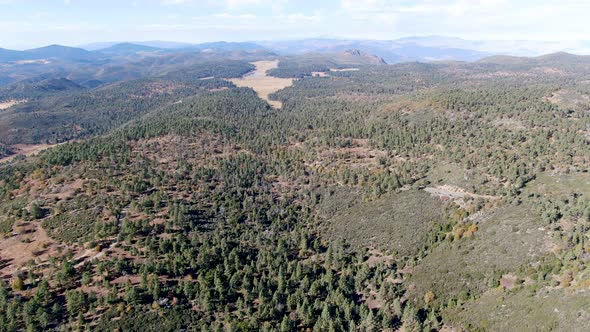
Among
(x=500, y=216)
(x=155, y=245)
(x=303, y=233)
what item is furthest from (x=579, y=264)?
(x=155, y=245)

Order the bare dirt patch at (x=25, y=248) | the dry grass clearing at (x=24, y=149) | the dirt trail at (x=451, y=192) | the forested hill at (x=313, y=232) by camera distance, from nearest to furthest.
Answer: the forested hill at (x=313, y=232)
the bare dirt patch at (x=25, y=248)
the dirt trail at (x=451, y=192)
the dry grass clearing at (x=24, y=149)

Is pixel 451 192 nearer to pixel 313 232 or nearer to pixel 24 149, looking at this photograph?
pixel 313 232

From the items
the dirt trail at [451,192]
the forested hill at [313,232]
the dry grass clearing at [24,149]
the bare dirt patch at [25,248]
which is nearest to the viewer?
the forested hill at [313,232]

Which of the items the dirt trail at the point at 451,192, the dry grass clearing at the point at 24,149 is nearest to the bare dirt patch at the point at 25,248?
the dirt trail at the point at 451,192

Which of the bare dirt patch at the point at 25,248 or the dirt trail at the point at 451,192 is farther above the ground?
the dirt trail at the point at 451,192

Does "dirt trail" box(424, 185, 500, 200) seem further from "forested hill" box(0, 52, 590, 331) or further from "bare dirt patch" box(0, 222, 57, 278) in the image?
"bare dirt patch" box(0, 222, 57, 278)

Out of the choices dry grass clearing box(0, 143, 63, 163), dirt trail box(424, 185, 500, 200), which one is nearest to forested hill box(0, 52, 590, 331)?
dirt trail box(424, 185, 500, 200)

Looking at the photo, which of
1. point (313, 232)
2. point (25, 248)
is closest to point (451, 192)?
point (313, 232)

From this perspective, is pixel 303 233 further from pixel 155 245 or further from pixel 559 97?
pixel 559 97

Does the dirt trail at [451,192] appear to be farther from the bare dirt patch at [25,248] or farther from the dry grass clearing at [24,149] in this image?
the dry grass clearing at [24,149]
